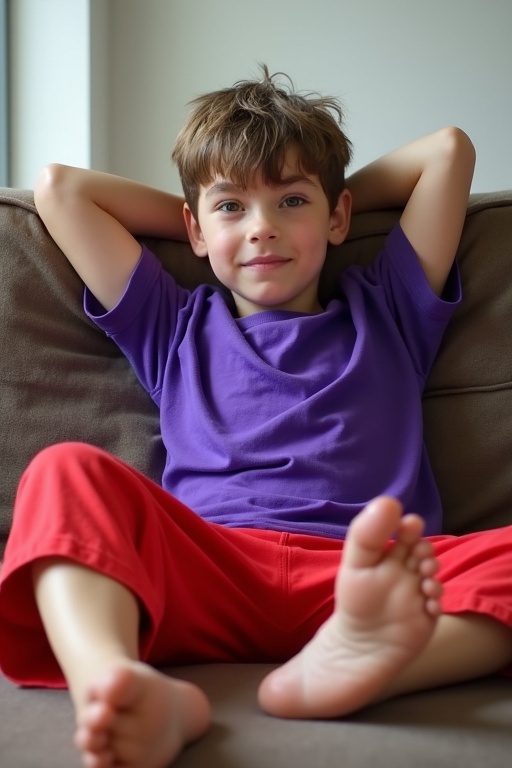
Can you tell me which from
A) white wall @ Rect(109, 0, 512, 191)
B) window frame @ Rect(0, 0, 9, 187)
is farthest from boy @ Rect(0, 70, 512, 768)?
window frame @ Rect(0, 0, 9, 187)

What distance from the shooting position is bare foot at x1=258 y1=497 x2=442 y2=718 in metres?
0.74

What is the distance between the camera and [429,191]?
1362mm

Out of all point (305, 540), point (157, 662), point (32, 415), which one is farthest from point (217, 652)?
point (32, 415)

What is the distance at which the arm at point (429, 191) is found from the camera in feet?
4.41

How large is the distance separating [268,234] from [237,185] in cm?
9

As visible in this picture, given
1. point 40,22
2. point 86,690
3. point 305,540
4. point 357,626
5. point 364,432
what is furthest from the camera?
point 40,22

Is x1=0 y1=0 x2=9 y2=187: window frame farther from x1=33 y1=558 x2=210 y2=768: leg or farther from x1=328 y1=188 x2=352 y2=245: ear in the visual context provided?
x1=33 y1=558 x2=210 y2=768: leg

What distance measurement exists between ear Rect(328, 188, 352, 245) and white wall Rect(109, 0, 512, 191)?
672 mm

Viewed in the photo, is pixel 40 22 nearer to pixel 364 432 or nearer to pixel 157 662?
pixel 364 432

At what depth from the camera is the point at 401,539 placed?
0.75 meters

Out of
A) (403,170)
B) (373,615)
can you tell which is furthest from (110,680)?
(403,170)

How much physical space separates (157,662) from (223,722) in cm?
20

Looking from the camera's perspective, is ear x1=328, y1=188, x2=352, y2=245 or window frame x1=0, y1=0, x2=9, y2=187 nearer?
ear x1=328, y1=188, x2=352, y2=245

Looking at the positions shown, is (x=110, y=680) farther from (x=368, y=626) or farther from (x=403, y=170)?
(x=403, y=170)
